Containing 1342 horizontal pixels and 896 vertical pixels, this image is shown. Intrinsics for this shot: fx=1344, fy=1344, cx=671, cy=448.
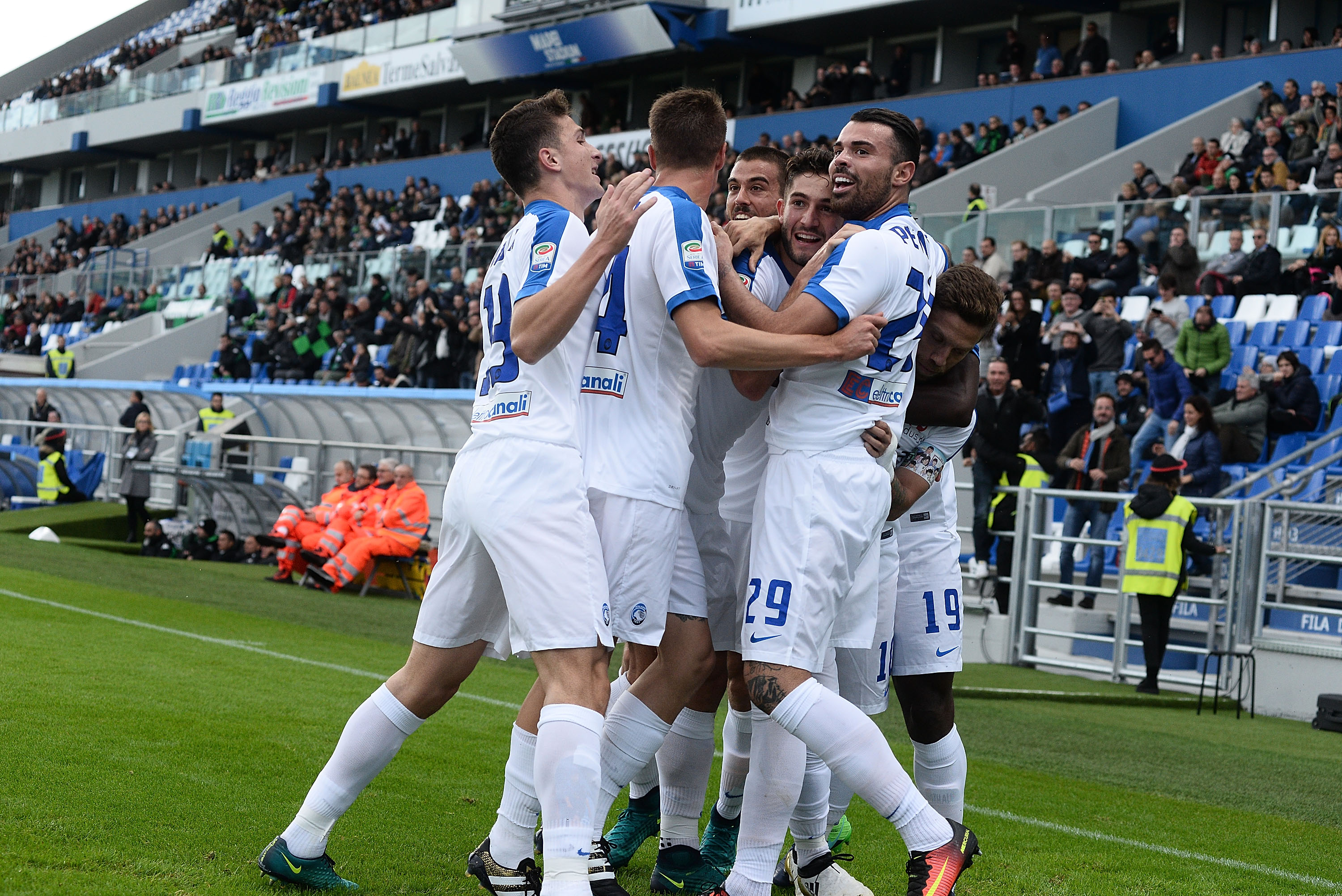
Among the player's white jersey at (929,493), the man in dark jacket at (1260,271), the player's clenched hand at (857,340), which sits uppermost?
the man in dark jacket at (1260,271)

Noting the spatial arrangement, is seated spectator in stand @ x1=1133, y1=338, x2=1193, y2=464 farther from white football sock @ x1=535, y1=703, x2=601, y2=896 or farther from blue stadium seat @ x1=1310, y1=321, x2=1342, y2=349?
white football sock @ x1=535, y1=703, x2=601, y2=896

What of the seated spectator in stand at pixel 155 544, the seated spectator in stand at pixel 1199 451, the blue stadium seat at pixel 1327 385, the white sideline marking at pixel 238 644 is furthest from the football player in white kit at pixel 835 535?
the seated spectator in stand at pixel 155 544

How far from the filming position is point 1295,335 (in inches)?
601

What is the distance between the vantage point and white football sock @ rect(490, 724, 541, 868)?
4.07m

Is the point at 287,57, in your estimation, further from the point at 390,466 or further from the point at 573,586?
the point at 573,586

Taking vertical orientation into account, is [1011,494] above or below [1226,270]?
below

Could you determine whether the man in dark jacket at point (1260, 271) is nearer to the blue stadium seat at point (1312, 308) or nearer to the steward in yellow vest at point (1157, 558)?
the blue stadium seat at point (1312, 308)

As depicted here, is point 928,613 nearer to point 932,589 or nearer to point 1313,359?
point 932,589

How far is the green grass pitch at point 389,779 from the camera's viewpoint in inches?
169

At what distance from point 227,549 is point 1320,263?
554 inches

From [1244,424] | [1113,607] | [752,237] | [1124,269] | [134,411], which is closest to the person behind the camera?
[752,237]

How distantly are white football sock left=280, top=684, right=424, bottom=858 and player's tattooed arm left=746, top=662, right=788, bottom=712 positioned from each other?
3.38 feet

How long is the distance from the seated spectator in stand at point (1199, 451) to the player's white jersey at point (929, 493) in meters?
8.98

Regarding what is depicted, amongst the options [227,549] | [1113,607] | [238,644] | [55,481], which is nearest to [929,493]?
[238,644]
